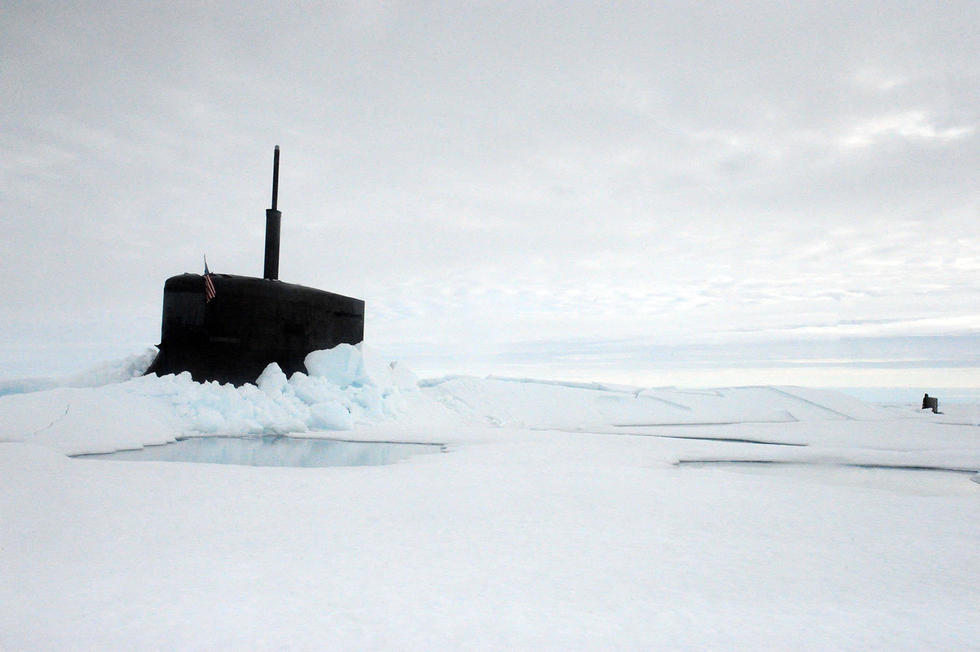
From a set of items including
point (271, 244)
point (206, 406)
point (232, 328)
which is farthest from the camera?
point (271, 244)

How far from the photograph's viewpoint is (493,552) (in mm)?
3252

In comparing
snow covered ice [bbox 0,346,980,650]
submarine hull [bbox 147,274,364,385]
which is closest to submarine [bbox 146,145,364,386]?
submarine hull [bbox 147,274,364,385]

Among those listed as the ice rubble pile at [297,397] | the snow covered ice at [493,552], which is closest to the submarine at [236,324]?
the ice rubble pile at [297,397]

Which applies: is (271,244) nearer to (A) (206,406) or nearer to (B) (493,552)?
(A) (206,406)

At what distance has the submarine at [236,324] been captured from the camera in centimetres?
1089

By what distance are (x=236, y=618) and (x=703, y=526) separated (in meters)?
2.65

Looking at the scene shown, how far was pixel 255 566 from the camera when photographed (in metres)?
2.99

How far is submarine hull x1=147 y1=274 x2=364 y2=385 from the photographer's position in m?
10.9

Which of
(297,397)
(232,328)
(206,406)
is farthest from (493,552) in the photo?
(232,328)

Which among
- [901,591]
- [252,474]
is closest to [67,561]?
[252,474]

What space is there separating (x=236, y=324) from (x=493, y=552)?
9.05 metres

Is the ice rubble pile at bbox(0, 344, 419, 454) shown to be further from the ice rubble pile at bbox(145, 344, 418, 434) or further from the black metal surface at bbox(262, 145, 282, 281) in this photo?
the black metal surface at bbox(262, 145, 282, 281)

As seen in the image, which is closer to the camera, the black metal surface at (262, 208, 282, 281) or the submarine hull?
the submarine hull

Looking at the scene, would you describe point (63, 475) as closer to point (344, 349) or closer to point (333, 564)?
point (333, 564)
